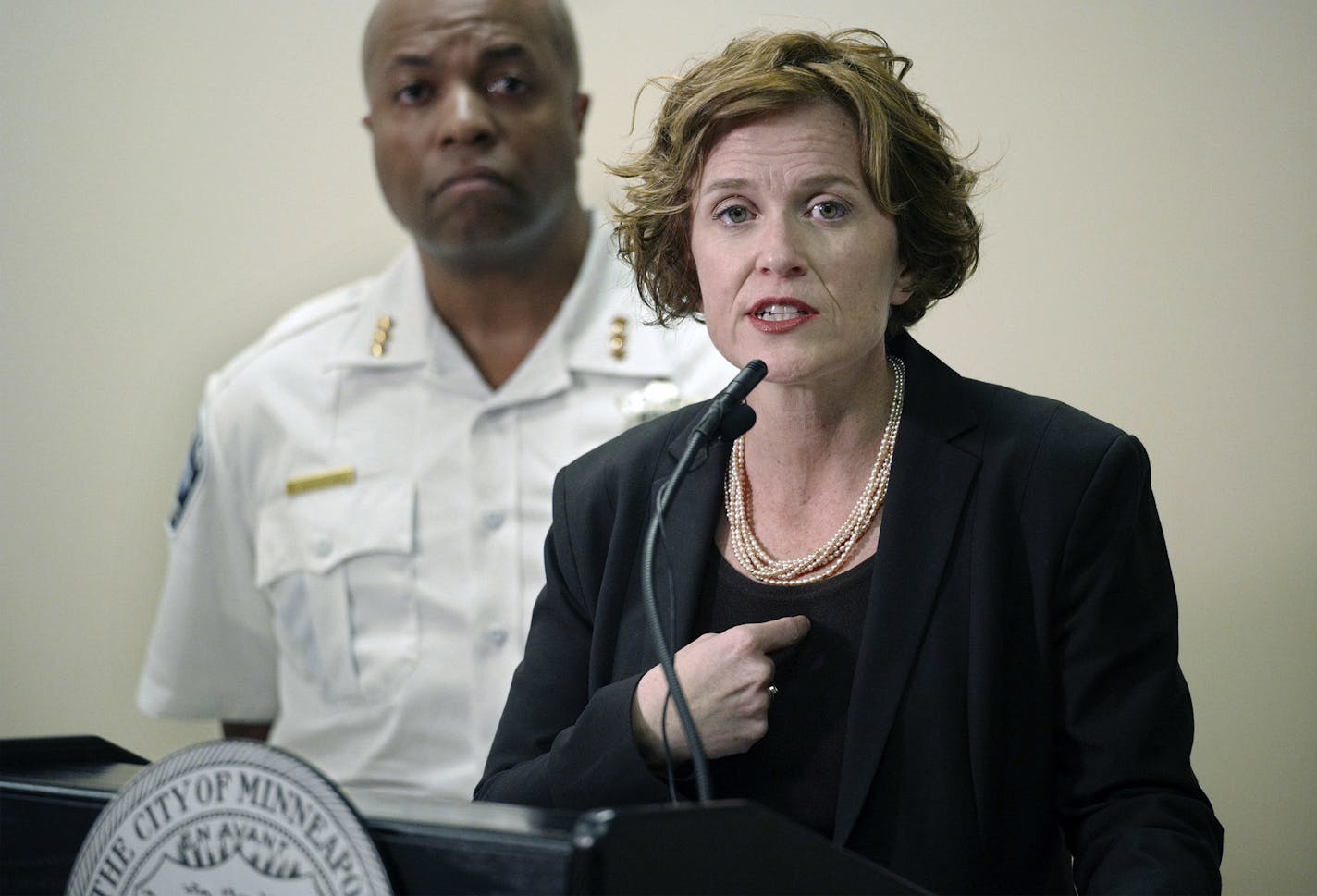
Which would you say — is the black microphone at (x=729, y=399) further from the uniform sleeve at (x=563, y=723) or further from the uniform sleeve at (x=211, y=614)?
the uniform sleeve at (x=211, y=614)

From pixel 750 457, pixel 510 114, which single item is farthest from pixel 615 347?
pixel 750 457

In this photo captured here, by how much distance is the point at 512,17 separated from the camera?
2547 mm

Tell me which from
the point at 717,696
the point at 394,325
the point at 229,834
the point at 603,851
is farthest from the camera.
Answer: the point at 394,325

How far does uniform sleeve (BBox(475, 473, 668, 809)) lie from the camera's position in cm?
130

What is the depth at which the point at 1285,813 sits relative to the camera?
7.73ft

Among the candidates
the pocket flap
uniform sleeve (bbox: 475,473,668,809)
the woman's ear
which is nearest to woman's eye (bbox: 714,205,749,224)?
the woman's ear

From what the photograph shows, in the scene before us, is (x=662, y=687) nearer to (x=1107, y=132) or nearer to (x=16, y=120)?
(x=1107, y=132)

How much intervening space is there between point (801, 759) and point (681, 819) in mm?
542

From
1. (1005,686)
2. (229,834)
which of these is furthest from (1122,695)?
(229,834)

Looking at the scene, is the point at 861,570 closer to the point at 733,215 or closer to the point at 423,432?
the point at 733,215

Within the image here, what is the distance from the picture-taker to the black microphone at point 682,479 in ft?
3.67

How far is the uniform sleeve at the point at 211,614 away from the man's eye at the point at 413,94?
702mm

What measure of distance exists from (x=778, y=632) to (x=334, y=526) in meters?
1.45

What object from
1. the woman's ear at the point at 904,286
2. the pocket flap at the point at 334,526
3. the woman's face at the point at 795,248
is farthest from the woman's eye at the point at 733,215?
the pocket flap at the point at 334,526
